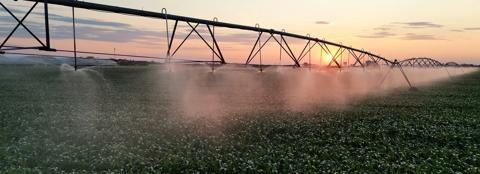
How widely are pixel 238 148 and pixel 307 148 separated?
3.03 metres

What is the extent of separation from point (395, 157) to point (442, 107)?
77.1 feet

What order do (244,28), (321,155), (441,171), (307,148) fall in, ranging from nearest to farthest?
1. (441,171)
2. (321,155)
3. (307,148)
4. (244,28)

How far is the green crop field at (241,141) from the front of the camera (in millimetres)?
18078

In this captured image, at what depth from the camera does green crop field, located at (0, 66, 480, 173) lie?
18.1 metres

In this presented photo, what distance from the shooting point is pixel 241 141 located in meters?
23.0

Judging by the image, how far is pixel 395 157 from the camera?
776 inches

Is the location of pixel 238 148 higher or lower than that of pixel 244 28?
lower

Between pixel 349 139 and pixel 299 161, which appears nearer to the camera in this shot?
pixel 299 161

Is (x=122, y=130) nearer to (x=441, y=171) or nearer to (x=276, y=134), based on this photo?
(x=276, y=134)

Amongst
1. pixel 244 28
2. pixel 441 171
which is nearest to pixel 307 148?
pixel 441 171

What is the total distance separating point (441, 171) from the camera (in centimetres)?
1741

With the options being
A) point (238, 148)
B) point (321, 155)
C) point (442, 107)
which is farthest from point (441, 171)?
point (442, 107)

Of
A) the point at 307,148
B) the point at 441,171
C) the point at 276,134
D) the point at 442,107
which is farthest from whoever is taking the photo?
the point at 442,107

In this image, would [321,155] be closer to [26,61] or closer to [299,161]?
[299,161]
